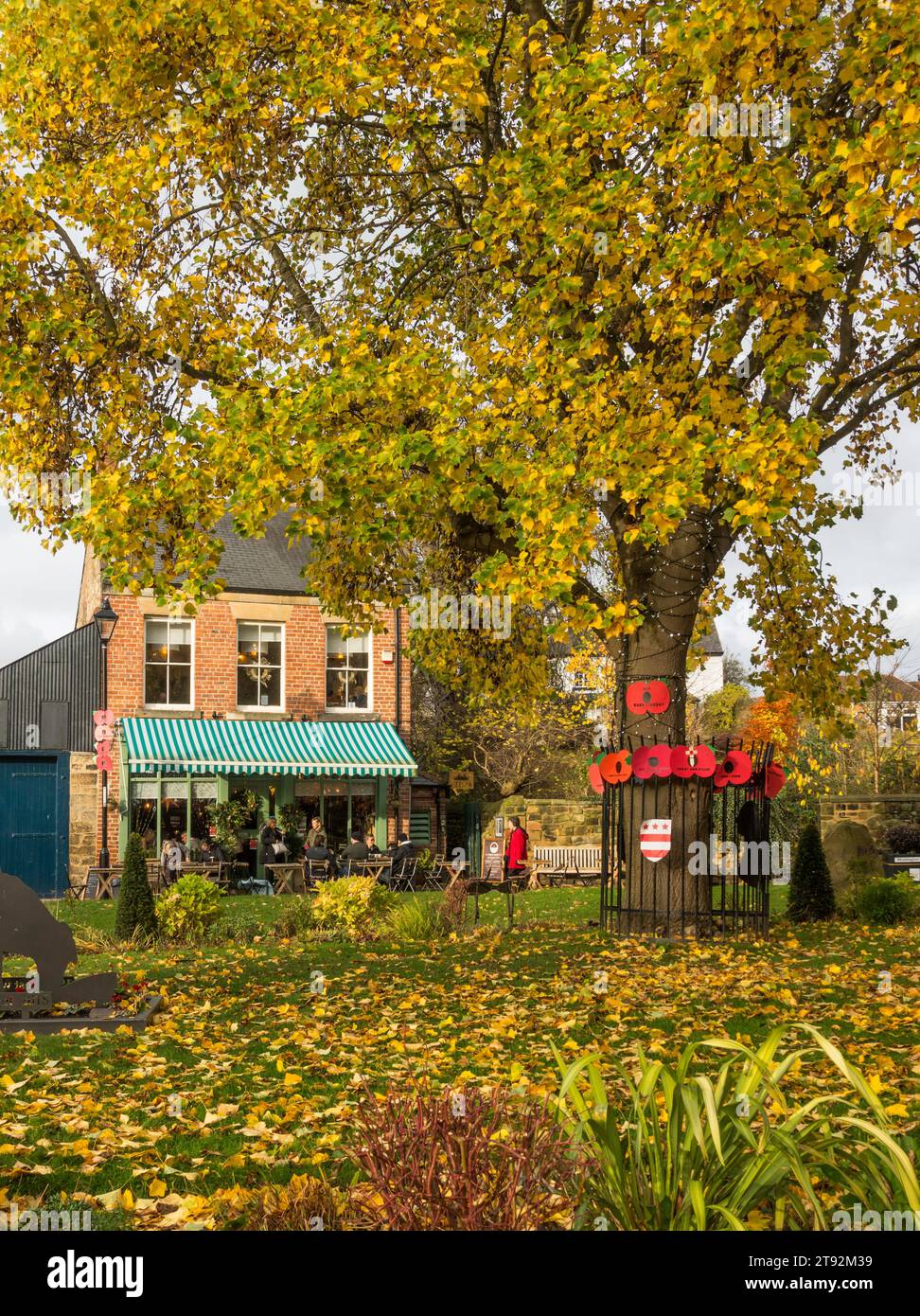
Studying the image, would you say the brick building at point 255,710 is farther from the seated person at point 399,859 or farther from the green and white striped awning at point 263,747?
the seated person at point 399,859

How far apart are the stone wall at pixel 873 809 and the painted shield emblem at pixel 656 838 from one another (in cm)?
893

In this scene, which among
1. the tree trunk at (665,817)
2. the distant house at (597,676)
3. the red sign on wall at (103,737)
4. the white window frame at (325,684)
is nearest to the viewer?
the tree trunk at (665,817)

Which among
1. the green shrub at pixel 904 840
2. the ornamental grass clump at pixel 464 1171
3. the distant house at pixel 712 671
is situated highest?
the distant house at pixel 712 671

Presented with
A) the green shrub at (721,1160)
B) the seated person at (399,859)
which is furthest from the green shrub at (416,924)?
the seated person at (399,859)

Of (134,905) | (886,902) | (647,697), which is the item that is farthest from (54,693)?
(886,902)

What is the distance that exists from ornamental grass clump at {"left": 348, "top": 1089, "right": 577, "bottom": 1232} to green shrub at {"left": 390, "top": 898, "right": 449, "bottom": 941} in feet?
31.6

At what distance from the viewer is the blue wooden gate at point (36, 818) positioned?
2727cm

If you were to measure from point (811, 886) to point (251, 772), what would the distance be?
49.4ft

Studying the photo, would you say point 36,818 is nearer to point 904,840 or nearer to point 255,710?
point 255,710

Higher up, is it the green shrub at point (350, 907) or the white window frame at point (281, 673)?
the white window frame at point (281, 673)

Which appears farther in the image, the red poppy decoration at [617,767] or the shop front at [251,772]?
the shop front at [251,772]

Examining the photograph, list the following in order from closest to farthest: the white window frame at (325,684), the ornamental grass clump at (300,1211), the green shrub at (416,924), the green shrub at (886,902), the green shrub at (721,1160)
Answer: the green shrub at (721,1160)
the ornamental grass clump at (300,1211)
the green shrub at (416,924)
the green shrub at (886,902)
the white window frame at (325,684)
